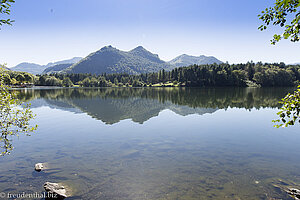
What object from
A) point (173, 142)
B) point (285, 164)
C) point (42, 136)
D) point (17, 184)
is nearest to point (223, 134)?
point (173, 142)

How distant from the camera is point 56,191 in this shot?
1338 centimetres

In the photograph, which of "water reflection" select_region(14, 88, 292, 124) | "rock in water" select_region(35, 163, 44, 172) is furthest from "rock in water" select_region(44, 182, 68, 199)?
"water reflection" select_region(14, 88, 292, 124)

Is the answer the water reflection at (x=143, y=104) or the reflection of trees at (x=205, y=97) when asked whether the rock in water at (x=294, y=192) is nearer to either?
the water reflection at (x=143, y=104)

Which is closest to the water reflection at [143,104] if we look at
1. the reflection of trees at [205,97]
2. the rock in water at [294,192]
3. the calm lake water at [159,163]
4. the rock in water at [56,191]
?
the reflection of trees at [205,97]

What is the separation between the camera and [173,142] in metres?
26.2

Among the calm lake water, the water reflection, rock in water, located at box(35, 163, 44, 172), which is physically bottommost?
the calm lake water

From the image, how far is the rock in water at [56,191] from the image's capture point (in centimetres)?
1319

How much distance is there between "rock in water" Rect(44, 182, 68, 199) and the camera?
13.2m

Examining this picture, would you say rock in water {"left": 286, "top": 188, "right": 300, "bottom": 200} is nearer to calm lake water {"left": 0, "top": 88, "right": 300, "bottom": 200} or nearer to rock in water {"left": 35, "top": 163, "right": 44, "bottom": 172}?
calm lake water {"left": 0, "top": 88, "right": 300, "bottom": 200}

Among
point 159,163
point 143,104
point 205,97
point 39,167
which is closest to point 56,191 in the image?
point 39,167

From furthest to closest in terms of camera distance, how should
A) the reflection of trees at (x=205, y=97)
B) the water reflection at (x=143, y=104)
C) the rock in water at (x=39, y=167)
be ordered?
the reflection of trees at (x=205, y=97)
the water reflection at (x=143, y=104)
the rock in water at (x=39, y=167)

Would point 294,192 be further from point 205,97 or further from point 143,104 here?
point 205,97

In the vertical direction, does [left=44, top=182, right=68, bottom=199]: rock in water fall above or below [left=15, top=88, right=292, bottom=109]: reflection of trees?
below

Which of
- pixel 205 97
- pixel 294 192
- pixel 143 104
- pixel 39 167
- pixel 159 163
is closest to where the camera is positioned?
pixel 294 192
